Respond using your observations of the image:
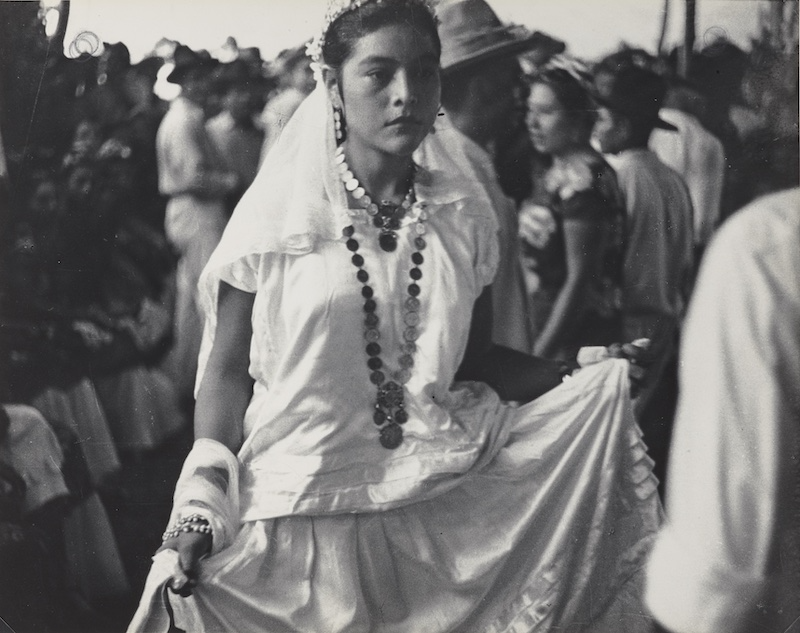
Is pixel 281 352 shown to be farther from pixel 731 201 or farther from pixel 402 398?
pixel 731 201

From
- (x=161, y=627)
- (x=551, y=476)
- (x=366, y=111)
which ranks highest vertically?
(x=366, y=111)

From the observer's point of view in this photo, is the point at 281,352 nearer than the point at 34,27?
Yes

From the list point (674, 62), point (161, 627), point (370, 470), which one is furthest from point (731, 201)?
point (161, 627)

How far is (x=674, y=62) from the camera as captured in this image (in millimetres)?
2219

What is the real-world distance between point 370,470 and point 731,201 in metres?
1.05

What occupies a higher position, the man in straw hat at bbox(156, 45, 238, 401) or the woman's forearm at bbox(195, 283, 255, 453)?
the man in straw hat at bbox(156, 45, 238, 401)

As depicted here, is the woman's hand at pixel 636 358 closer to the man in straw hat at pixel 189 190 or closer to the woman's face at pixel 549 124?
the woman's face at pixel 549 124

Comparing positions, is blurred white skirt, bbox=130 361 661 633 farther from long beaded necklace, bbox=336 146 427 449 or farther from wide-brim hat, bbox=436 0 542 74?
wide-brim hat, bbox=436 0 542 74

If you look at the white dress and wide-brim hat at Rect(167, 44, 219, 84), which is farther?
wide-brim hat at Rect(167, 44, 219, 84)

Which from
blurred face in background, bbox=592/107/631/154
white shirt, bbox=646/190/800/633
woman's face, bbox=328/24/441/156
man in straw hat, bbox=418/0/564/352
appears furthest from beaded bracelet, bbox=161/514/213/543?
blurred face in background, bbox=592/107/631/154

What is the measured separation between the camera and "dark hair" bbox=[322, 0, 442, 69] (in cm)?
218

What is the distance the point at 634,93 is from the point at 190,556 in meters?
1.47

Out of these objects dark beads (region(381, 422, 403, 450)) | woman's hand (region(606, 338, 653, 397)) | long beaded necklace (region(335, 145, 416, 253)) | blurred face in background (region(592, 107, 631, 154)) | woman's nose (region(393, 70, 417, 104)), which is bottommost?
dark beads (region(381, 422, 403, 450))

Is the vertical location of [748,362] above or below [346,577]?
above
